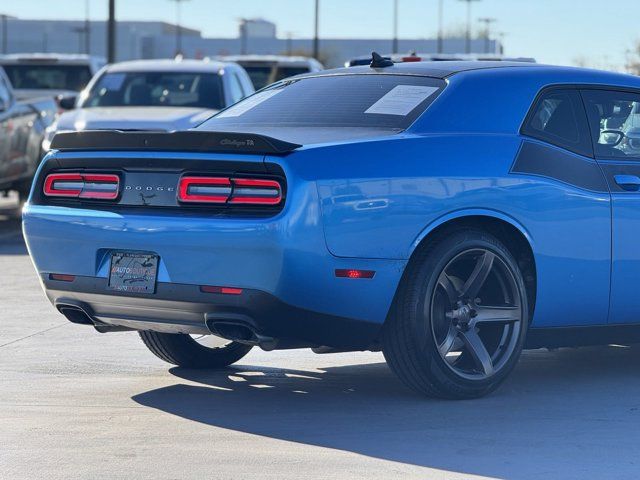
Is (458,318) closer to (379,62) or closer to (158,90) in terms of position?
(379,62)

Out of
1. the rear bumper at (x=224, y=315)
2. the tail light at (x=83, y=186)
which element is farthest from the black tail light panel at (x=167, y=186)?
the rear bumper at (x=224, y=315)

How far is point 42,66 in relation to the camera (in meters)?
24.7

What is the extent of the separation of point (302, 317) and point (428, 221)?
696 mm

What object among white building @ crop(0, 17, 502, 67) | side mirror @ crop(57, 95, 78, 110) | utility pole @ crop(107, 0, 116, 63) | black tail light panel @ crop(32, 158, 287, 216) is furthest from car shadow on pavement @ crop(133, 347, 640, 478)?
white building @ crop(0, 17, 502, 67)

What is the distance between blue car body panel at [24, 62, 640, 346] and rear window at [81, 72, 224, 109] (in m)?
9.68

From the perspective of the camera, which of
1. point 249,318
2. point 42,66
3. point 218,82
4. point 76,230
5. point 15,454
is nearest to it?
point 15,454

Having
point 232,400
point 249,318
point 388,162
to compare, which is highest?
point 388,162

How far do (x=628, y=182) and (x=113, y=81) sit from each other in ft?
35.5

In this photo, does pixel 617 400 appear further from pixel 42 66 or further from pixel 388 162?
pixel 42 66

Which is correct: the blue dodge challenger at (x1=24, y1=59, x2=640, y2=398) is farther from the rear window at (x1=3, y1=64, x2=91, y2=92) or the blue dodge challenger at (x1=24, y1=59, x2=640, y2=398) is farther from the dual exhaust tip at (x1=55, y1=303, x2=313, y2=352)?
the rear window at (x1=3, y1=64, x2=91, y2=92)

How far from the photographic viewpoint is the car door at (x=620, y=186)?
23.1ft

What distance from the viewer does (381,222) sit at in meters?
6.21

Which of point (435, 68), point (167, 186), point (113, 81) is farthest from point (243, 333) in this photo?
point (113, 81)

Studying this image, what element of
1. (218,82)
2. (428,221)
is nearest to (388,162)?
(428,221)
